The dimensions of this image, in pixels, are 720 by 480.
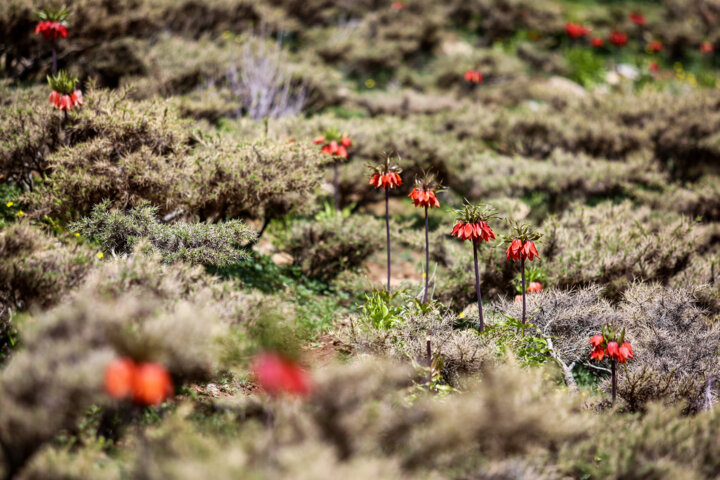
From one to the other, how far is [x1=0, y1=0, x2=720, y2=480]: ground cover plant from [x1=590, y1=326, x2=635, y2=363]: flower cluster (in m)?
0.02

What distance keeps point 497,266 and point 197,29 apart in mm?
8571

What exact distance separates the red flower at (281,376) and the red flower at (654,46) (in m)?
15.9

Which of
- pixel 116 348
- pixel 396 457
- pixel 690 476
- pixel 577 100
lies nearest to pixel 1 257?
pixel 116 348

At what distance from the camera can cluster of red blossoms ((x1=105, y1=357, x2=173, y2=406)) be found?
6.44ft

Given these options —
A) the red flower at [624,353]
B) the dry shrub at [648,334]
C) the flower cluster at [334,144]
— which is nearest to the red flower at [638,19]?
the dry shrub at [648,334]

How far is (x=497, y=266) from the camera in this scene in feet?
16.8

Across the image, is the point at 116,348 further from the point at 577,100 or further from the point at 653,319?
the point at 577,100

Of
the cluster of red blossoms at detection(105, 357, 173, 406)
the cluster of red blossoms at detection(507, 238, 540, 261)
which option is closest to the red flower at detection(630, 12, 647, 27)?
the cluster of red blossoms at detection(507, 238, 540, 261)

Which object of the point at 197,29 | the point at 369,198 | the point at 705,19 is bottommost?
the point at 369,198

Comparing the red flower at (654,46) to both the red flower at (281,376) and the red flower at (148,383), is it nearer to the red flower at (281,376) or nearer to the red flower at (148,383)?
the red flower at (281,376)

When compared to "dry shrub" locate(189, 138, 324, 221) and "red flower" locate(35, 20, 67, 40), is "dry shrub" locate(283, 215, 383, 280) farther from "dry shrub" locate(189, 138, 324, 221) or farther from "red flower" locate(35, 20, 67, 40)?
"red flower" locate(35, 20, 67, 40)

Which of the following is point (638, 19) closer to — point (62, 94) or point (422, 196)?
point (422, 196)

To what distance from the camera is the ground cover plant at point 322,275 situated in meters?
2.27

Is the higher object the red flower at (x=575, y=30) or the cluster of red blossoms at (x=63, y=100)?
the red flower at (x=575, y=30)
